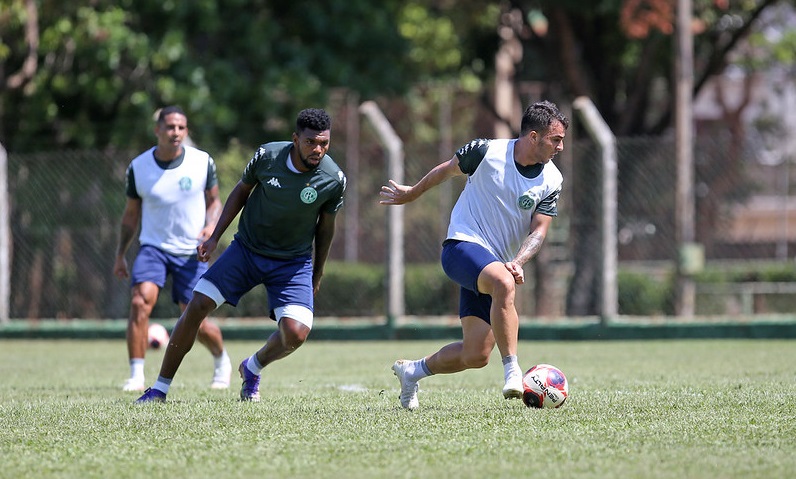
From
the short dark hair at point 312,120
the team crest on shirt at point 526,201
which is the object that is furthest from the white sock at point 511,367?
the short dark hair at point 312,120

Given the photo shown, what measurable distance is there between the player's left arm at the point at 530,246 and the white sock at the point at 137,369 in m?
→ 3.54

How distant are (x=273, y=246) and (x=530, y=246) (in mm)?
1774

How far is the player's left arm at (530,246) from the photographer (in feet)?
24.6

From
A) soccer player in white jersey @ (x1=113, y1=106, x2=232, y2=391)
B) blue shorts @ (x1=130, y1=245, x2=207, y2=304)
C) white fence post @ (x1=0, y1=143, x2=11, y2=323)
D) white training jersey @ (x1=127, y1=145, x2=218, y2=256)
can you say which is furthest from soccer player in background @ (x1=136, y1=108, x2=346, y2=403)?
white fence post @ (x1=0, y1=143, x2=11, y2=323)

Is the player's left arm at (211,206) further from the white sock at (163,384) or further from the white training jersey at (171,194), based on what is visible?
the white sock at (163,384)

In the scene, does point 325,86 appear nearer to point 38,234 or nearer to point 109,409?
point 38,234

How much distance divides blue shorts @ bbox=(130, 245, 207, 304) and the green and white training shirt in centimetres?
196

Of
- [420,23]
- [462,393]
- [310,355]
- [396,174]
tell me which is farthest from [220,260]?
[420,23]

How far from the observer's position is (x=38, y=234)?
17.7m

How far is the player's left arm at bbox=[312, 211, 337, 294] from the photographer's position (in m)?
8.46

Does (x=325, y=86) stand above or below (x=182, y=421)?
above

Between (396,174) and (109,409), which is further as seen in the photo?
(396,174)

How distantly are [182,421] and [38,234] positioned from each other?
11.2 m

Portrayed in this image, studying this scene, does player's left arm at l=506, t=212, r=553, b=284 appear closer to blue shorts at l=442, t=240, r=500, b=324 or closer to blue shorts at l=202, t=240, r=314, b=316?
blue shorts at l=442, t=240, r=500, b=324
